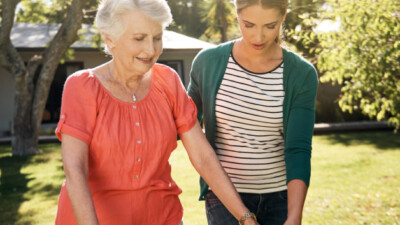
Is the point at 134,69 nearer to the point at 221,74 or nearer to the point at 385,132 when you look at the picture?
the point at 221,74

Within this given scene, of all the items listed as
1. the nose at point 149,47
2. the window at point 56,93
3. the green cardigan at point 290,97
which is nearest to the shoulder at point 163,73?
the nose at point 149,47

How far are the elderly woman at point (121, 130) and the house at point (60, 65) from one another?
16959 mm

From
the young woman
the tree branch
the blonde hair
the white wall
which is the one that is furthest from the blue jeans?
the white wall

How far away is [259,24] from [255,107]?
454mm

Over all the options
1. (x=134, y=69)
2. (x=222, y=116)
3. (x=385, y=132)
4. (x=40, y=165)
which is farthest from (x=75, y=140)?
(x=385, y=132)

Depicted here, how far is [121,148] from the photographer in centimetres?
224

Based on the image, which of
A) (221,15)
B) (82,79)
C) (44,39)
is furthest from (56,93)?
(82,79)

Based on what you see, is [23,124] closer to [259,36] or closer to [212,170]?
[259,36]

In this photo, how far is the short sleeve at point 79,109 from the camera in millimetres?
2164

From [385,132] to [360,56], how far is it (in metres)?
11.0

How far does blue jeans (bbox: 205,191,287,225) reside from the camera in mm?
3074

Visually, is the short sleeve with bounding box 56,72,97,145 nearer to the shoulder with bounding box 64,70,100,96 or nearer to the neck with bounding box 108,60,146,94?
the shoulder with bounding box 64,70,100,96

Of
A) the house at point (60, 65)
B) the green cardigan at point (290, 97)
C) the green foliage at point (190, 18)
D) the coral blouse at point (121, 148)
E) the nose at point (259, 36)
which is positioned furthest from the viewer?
the green foliage at point (190, 18)

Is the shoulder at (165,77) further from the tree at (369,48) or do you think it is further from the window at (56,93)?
the window at (56,93)
